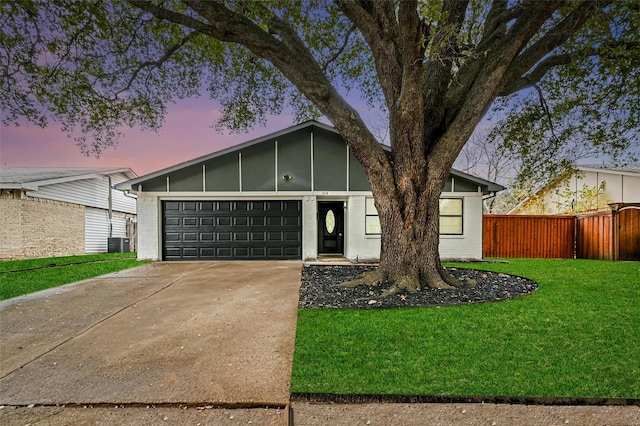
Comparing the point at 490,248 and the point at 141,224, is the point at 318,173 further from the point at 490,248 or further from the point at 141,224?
the point at 490,248

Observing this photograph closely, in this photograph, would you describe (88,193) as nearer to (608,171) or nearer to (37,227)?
(37,227)

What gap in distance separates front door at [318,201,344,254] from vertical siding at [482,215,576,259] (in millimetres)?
5841

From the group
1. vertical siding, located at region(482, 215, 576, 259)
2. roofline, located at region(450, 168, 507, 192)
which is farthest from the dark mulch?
vertical siding, located at region(482, 215, 576, 259)

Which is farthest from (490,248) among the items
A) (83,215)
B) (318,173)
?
(83,215)

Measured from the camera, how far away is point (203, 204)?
36.8 ft

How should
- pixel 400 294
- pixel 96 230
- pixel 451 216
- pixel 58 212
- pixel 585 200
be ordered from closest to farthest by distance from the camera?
pixel 400 294
pixel 451 216
pixel 58 212
pixel 96 230
pixel 585 200

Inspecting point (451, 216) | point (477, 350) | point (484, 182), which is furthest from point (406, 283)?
point (484, 182)

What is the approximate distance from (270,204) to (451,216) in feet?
20.4

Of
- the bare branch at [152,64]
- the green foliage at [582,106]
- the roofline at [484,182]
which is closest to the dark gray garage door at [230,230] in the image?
the bare branch at [152,64]

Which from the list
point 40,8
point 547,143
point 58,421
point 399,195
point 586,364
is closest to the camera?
point 58,421

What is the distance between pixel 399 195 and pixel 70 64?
25.7 ft

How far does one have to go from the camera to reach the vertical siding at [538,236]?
13.1 m

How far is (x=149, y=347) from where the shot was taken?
341cm

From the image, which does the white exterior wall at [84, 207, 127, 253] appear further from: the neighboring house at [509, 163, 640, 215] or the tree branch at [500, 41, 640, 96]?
the neighboring house at [509, 163, 640, 215]
